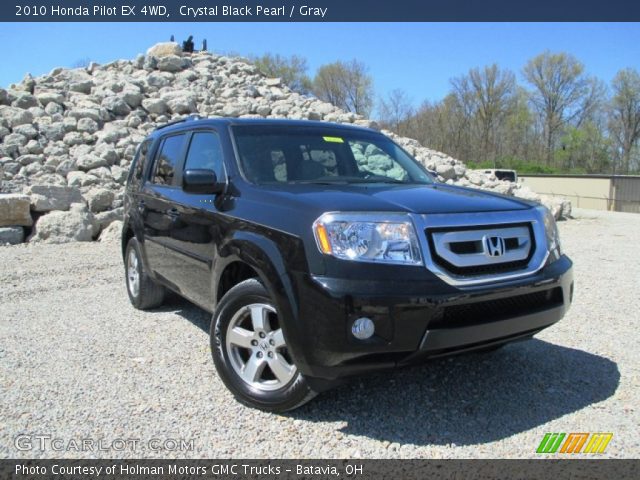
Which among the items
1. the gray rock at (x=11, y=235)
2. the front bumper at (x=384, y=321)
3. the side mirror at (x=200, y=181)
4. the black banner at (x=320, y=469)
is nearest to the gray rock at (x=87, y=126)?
the gray rock at (x=11, y=235)

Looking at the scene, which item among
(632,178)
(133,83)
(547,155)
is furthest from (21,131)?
(547,155)

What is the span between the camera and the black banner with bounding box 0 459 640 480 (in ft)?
9.10

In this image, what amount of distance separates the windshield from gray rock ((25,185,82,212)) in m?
8.73

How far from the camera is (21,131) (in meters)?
15.9

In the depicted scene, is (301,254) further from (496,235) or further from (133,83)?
(133,83)

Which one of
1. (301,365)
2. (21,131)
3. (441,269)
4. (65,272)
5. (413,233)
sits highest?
(21,131)

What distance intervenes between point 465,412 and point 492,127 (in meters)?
61.3

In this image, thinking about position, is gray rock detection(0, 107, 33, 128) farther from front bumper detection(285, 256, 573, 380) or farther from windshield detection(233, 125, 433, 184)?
front bumper detection(285, 256, 573, 380)

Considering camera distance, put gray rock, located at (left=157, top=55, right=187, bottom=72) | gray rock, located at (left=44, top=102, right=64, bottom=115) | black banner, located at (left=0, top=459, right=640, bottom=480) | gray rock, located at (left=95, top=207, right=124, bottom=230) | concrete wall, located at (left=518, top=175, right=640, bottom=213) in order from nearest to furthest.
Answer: black banner, located at (left=0, top=459, right=640, bottom=480) < gray rock, located at (left=95, top=207, right=124, bottom=230) < gray rock, located at (left=44, top=102, right=64, bottom=115) < gray rock, located at (left=157, top=55, right=187, bottom=72) < concrete wall, located at (left=518, top=175, right=640, bottom=213)

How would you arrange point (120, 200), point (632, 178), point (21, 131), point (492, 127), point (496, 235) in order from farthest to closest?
1. point (492, 127)
2. point (632, 178)
3. point (21, 131)
4. point (120, 200)
5. point (496, 235)

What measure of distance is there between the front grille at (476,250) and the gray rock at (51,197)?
1052 centimetres

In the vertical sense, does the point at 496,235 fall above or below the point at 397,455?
above

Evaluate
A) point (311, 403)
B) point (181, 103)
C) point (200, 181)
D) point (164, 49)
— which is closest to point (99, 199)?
point (181, 103)

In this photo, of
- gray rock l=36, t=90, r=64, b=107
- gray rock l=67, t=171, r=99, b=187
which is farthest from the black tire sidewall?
gray rock l=36, t=90, r=64, b=107
